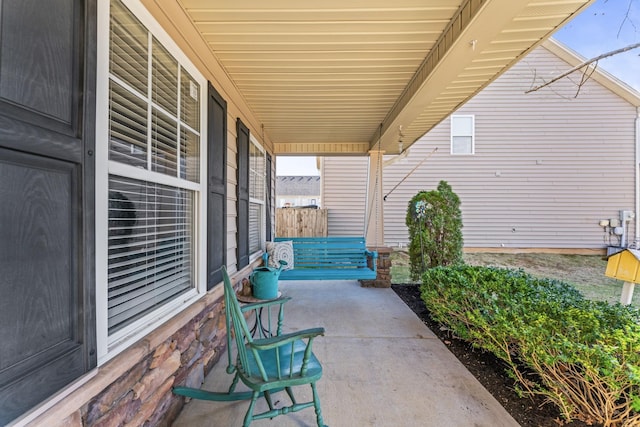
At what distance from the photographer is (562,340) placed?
1687 millimetres

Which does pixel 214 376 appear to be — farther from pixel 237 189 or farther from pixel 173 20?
pixel 173 20

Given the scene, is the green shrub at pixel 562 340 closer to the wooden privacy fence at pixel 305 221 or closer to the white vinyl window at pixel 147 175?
the white vinyl window at pixel 147 175

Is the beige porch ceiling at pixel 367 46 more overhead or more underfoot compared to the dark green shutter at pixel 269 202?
more overhead

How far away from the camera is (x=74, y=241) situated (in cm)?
100

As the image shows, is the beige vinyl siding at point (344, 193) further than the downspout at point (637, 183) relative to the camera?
Yes

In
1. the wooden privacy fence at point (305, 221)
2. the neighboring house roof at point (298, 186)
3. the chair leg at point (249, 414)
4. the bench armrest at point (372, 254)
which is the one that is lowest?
the chair leg at point (249, 414)

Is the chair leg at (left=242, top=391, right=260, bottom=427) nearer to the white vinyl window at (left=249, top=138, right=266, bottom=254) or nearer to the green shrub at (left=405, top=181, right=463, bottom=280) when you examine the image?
the white vinyl window at (left=249, top=138, right=266, bottom=254)

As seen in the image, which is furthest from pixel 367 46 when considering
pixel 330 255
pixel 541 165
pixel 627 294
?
pixel 541 165

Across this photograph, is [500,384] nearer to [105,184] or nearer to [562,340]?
[562,340]

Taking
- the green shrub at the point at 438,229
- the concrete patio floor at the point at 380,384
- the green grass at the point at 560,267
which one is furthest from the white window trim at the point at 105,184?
the green grass at the point at 560,267

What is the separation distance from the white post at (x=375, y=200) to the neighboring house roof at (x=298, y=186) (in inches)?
464

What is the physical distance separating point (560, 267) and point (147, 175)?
338 inches

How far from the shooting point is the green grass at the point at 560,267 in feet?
16.7

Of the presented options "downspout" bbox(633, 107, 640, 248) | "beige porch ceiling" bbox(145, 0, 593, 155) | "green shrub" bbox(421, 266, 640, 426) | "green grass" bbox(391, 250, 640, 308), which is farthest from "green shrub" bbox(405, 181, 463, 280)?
"downspout" bbox(633, 107, 640, 248)
